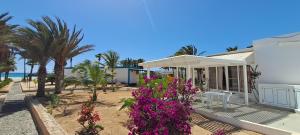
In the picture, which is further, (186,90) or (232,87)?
(232,87)

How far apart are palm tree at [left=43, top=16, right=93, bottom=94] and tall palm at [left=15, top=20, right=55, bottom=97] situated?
0.46 meters

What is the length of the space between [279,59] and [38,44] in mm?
17468

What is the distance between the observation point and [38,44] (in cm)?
1727

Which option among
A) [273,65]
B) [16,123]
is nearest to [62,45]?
[16,123]

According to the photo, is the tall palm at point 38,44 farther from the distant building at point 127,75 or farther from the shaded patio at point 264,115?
the distant building at point 127,75

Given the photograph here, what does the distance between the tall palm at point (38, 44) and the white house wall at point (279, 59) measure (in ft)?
52.6

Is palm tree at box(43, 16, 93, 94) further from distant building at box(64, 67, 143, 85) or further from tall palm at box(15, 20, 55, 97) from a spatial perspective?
distant building at box(64, 67, 143, 85)

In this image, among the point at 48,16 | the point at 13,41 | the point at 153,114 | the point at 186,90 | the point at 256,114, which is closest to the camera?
the point at 153,114

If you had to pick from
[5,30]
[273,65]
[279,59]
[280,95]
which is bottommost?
[280,95]

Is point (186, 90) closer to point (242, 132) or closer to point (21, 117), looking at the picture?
point (242, 132)

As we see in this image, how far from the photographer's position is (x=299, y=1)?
14398 millimetres

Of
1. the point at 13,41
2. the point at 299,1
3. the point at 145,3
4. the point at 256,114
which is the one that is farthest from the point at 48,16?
the point at 299,1

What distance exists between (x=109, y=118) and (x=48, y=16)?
13237 millimetres

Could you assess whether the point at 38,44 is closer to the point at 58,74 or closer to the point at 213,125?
the point at 58,74
